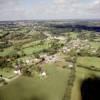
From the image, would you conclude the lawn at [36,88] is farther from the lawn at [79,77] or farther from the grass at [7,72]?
the grass at [7,72]

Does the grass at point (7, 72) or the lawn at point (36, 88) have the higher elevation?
the lawn at point (36, 88)

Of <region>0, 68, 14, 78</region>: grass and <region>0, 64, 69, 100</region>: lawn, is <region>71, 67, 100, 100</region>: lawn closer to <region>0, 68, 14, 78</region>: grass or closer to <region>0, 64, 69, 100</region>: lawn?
<region>0, 64, 69, 100</region>: lawn

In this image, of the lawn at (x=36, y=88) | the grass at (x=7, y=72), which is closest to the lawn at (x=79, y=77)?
the lawn at (x=36, y=88)

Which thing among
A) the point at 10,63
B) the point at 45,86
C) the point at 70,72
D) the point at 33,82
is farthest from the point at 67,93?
the point at 10,63

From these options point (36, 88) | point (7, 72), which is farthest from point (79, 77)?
point (7, 72)

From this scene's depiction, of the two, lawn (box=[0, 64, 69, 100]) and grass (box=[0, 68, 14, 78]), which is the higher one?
lawn (box=[0, 64, 69, 100])

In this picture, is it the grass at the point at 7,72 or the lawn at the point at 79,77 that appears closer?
the lawn at the point at 79,77

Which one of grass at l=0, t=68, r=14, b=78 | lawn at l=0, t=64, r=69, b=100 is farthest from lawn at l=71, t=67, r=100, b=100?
grass at l=0, t=68, r=14, b=78

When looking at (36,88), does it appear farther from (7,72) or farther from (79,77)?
(7,72)
